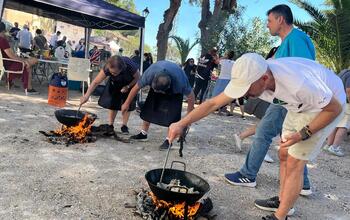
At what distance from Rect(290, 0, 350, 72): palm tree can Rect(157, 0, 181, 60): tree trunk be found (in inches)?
209

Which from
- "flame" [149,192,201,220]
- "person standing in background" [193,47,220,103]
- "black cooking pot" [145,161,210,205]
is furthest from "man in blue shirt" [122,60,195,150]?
"person standing in background" [193,47,220,103]

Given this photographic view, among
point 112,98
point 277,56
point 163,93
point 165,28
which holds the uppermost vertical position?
point 165,28

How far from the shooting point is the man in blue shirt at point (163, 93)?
5070 mm

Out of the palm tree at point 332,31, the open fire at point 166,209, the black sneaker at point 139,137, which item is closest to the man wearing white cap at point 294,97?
the open fire at point 166,209

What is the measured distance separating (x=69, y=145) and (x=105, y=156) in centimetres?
60

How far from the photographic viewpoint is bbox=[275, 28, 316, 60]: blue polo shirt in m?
3.89

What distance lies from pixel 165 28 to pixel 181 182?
42.9 ft

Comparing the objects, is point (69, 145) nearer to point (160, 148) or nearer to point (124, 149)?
point (124, 149)

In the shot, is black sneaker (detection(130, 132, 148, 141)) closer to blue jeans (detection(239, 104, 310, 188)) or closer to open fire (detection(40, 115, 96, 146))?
open fire (detection(40, 115, 96, 146))

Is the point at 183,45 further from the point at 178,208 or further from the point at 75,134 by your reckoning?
the point at 178,208

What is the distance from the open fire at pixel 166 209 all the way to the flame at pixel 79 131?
213cm

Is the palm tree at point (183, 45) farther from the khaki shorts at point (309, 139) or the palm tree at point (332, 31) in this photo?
the khaki shorts at point (309, 139)

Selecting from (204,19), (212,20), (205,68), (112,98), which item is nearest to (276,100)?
(112,98)

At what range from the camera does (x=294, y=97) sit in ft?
8.60
